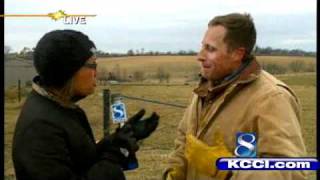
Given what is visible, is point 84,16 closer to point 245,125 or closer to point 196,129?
point 196,129

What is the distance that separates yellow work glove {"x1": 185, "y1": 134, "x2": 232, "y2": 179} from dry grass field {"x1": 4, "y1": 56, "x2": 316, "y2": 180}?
169 centimetres

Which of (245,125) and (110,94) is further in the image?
(110,94)

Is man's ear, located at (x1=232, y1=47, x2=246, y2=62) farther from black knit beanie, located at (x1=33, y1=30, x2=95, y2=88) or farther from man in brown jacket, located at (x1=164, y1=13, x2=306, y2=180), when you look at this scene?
black knit beanie, located at (x1=33, y1=30, x2=95, y2=88)

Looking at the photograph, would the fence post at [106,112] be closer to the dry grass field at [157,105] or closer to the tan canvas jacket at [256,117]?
the dry grass field at [157,105]

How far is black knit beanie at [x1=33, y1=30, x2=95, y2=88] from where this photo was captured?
1.39 m

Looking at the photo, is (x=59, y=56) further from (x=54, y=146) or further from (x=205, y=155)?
(x=205, y=155)

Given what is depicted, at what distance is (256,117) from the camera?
1431mm

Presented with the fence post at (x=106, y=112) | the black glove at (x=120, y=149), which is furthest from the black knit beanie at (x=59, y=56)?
the fence post at (x=106, y=112)

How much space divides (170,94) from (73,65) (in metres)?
3.67

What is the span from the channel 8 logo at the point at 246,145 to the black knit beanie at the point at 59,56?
482mm

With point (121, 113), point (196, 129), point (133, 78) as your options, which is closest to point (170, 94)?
point (133, 78)

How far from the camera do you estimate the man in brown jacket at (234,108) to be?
54.9 inches

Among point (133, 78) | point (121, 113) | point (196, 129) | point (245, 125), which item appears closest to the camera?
point (245, 125)

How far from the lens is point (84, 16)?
2.81 m
